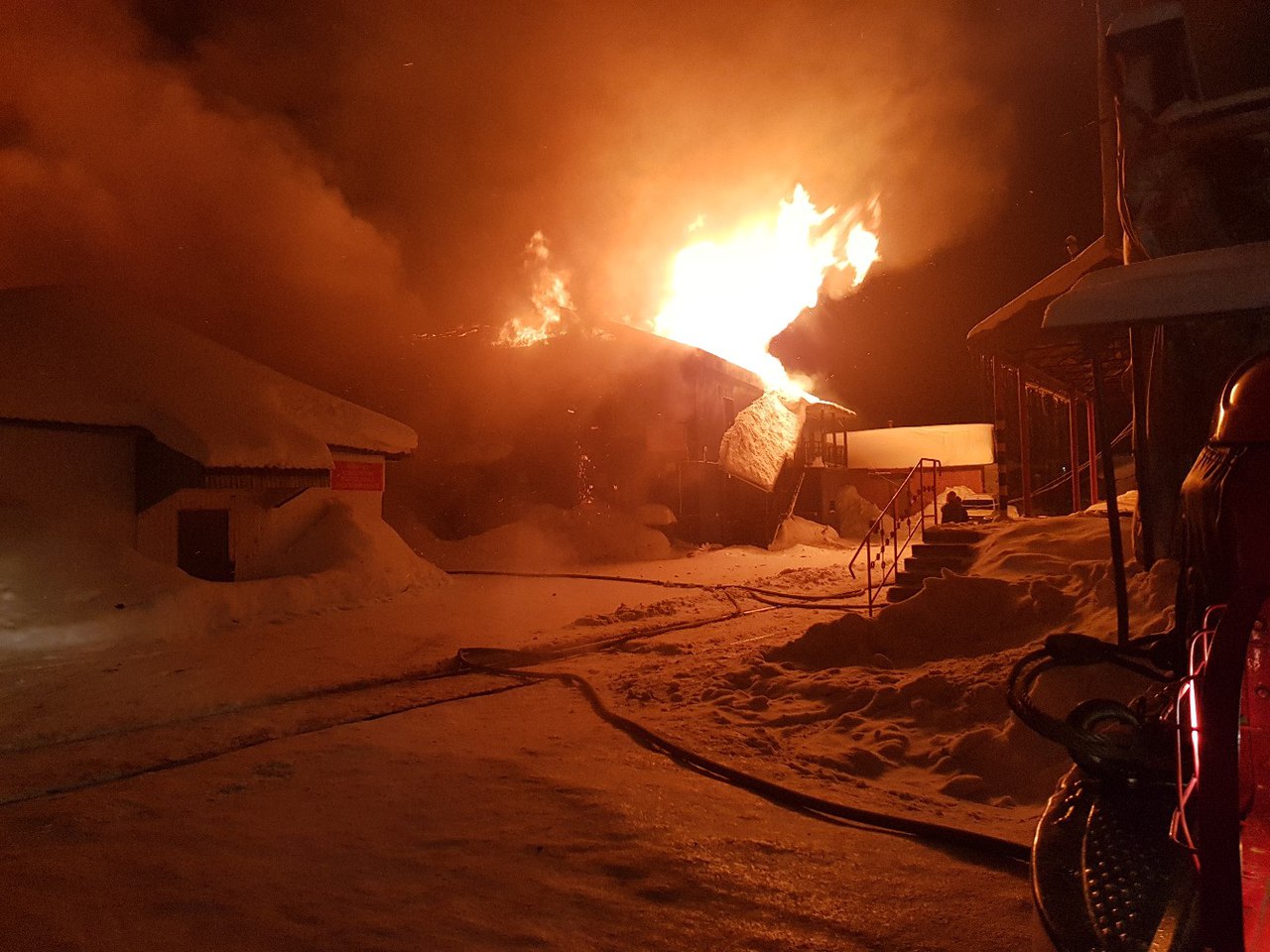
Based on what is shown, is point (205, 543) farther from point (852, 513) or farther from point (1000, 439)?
point (852, 513)

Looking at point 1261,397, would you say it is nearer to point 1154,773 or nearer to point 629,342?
point 1154,773

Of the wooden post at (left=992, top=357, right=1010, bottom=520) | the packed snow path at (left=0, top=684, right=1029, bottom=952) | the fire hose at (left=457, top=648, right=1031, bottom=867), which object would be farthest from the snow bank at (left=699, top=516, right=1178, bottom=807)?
the wooden post at (left=992, top=357, right=1010, bottom=520)

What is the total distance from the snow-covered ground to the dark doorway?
9.70 ft

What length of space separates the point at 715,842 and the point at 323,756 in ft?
10.4

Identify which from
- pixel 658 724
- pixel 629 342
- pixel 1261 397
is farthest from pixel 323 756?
pixel 629 342

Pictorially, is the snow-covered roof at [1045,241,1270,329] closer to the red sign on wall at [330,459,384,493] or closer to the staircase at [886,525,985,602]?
the staircase at [886,525,985,602]

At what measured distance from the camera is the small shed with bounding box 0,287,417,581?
1185 cm

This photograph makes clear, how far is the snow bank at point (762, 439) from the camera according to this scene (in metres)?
23.7

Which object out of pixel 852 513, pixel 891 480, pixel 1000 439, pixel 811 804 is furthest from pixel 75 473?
pixel 891 480

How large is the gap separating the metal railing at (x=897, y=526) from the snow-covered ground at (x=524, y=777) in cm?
342

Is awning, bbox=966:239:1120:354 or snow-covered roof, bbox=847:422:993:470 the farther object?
snow-covered roof, bbox=847:422:993:470

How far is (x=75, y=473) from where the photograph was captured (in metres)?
12.2

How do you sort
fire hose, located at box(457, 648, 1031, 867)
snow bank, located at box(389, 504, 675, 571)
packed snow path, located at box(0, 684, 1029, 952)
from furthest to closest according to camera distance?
snow bank, located at box(389, 504, 675, 571), fire hose, located at box(457, 648, 1031, 867), packed snow path, located at box(0, 684, 1029, 952)

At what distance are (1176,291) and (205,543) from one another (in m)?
15.0
